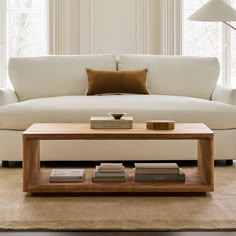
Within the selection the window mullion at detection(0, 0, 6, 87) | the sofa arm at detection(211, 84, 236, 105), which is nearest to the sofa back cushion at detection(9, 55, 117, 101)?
the sofa arm at detection(211, 84, 236, 105)

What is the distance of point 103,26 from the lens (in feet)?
18.5

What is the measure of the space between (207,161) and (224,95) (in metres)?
1.32

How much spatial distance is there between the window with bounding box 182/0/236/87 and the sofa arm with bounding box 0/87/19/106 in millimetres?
2338

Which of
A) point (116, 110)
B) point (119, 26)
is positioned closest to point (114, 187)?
point (116, 110)

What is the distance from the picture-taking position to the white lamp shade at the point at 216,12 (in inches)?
155

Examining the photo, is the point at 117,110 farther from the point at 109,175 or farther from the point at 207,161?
the point at 207,161

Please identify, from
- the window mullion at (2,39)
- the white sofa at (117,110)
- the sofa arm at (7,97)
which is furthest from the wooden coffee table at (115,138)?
the window mullion at (2,39)

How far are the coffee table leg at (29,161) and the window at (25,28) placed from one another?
9.53ft

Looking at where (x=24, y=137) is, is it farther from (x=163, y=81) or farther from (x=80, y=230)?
(x=163, y=81)

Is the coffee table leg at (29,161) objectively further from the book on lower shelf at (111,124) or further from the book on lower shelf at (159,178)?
the book on lower shelf at (159,178)

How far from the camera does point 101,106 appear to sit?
369cm

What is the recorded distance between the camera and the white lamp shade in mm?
3946

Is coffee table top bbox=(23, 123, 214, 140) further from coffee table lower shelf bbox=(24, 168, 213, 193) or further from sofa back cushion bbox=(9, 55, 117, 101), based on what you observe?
sofa back cushion bbox=(9, 55, 117, 101)

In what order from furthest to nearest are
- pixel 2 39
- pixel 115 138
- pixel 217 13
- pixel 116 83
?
pixel 2 39, pixel 116 83, pixel 217 13, pixel 115 138
